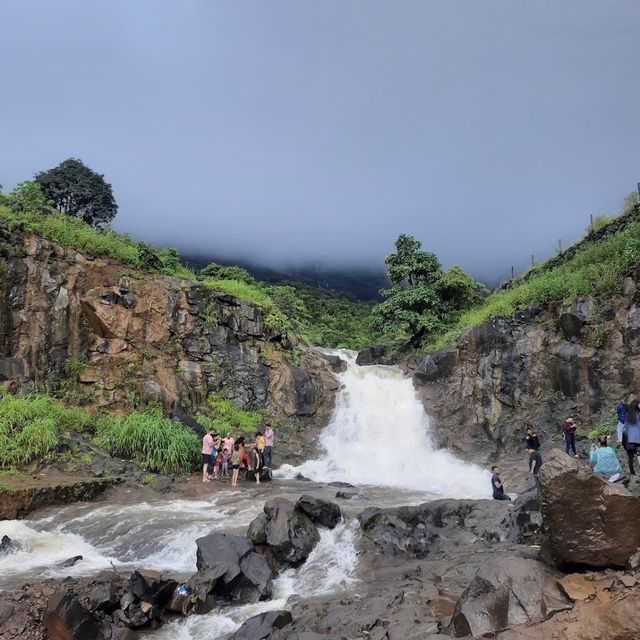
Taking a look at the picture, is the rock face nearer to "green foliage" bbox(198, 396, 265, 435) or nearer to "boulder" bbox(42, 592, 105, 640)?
"boulder" bbox(42, 592, 105, 640)

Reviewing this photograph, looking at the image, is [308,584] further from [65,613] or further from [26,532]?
[26,532]

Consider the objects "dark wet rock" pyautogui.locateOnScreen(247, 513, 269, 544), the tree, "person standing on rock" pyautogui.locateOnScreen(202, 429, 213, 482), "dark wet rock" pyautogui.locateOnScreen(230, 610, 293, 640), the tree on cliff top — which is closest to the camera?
"dark wet rock" pyautogui.locateOnScreen(230, 610, 293, 640)

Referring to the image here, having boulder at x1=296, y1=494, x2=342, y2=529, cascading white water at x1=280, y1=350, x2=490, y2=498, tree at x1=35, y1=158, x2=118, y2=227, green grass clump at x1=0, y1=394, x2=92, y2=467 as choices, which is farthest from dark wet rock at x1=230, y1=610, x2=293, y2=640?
tree at x1=35, y1=158, x2=118, y2=227

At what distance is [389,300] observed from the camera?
105 feet

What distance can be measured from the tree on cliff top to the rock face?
23860mm

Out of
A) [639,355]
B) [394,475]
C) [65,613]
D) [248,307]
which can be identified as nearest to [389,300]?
[248,307]

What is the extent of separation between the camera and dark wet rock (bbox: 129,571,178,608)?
28.0ft

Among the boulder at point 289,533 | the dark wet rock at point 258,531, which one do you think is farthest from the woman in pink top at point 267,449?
the dark wet rock at point 258,531

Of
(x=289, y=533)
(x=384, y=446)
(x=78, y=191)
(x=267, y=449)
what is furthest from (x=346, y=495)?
(x=78, y=191)

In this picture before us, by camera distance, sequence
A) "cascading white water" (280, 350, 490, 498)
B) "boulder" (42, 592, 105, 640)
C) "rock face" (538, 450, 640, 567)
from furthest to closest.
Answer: "cascading white water" (280, 350, 490, 498) → "boulder" (42, 592, 105, 640) → "rock face" (538, 450, 640, 567)

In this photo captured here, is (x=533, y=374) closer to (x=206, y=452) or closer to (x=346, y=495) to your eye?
(x=346, y=495)

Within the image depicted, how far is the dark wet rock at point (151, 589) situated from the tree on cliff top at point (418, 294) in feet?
77.4

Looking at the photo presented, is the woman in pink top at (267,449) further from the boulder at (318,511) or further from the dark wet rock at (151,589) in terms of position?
the dark wet rock at (151,589)

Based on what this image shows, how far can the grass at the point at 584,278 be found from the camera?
20.2 meters
